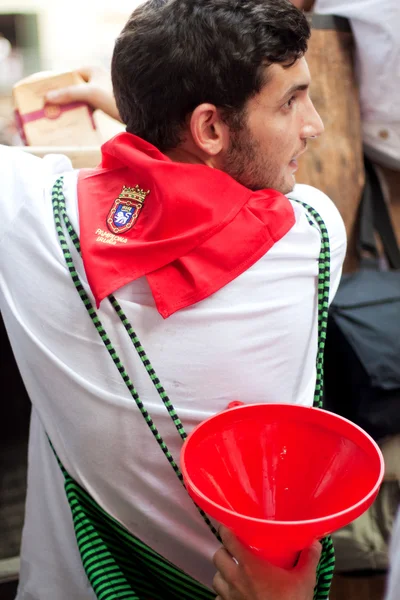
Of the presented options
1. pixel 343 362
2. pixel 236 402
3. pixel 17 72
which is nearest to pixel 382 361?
pixel 343 362

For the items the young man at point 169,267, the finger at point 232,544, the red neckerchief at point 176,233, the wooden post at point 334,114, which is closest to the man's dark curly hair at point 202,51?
the young man at point 169,267

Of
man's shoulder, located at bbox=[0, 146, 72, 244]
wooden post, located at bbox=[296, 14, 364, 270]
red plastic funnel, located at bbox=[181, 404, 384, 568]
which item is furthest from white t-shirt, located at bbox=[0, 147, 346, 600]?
wooden post, located at bbox=[296, 14, 364, 270]

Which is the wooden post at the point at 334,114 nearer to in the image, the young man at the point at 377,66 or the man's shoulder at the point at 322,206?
the young man at the point at 377,66

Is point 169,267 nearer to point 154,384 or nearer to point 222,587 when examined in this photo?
point 154,384

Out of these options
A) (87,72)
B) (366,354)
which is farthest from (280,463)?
(87,72)

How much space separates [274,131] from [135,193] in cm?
27

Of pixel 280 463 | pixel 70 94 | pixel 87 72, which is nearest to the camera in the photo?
pixel 280 463

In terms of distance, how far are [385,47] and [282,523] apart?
1706 mm

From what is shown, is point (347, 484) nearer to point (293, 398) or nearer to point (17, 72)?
point (293, 398)

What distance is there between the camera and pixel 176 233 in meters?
1.13

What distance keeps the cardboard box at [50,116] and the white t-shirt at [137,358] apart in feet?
1.38

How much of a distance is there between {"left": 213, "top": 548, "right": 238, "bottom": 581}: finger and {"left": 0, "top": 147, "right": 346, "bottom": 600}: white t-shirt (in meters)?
0.20

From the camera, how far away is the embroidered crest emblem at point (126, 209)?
1163 millimetres

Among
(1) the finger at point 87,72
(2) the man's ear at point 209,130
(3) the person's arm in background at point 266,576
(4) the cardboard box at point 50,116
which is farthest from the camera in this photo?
(1) the finger at point 87,72
